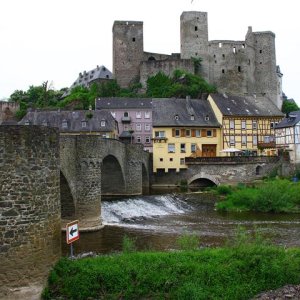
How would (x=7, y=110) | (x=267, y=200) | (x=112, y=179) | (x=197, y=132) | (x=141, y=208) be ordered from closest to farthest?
1. (x=141, y=208)
2. (x=267, y=200)
3. (x=112, y=179)
4. (x=197, y=132)
5. (x=7, y=110)

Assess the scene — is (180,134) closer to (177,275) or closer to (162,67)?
(162,67)

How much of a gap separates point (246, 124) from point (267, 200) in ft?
84.1

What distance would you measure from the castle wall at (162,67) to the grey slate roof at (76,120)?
821 inches

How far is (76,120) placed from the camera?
55094 mm

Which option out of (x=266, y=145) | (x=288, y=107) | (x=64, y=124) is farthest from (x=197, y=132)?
(x=288, y=107)

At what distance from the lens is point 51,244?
12086 millimetres

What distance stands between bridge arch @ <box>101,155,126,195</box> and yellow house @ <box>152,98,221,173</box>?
15.3m

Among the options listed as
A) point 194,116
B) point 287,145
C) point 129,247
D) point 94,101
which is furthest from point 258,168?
point 129,247

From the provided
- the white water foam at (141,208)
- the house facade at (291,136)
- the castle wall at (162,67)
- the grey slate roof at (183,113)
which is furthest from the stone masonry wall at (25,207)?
the castle wall at (162,67)

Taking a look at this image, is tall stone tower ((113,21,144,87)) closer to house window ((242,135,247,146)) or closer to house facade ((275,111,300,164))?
house window ((242,135,247,146))

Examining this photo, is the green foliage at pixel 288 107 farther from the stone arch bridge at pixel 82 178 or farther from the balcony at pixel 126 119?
the stone arch bridge at pixel 82 178

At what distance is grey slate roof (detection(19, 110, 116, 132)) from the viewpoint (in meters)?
54.6

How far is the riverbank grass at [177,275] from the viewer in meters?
12.2

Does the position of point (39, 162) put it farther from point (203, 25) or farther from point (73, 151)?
point (203, 25)
